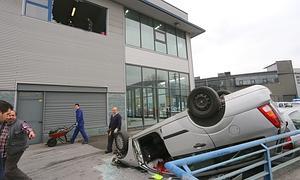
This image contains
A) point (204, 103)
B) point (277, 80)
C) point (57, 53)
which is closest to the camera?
point (204, 103)

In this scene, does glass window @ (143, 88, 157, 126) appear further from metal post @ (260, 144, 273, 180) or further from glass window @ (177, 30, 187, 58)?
metal post @ (260, 144, 273, 180)

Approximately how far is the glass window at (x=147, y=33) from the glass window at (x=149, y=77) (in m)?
1.71

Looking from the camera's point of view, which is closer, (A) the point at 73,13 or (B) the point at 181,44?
(A) the point at 73,13

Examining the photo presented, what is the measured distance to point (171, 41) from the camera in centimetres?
1492

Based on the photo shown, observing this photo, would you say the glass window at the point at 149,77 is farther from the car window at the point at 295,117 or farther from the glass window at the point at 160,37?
the car window at the point at 295,117

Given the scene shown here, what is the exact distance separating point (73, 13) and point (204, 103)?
1194cm

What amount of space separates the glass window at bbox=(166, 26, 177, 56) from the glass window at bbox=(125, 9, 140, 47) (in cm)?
304

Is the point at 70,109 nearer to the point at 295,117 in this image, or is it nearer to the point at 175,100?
the point at 175,100

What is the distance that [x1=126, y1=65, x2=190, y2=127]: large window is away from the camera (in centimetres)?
1165

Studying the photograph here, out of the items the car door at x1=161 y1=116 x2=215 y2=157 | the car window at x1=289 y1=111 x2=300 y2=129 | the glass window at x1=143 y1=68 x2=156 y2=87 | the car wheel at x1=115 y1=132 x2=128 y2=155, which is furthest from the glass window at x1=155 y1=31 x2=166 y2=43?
the car door at x1=161 y1=116 x2=215 y2=157

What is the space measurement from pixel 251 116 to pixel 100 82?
863 cm

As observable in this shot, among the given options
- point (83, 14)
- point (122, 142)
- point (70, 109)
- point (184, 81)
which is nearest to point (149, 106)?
point (184, 81)

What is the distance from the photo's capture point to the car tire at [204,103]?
9.62ft

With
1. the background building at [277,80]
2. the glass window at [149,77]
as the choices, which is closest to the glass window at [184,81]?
the glass window at [149,77]
